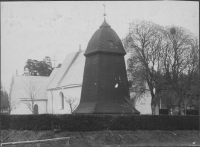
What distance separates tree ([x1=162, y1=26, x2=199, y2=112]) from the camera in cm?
3591

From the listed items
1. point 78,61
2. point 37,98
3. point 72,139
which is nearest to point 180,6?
point 72,139

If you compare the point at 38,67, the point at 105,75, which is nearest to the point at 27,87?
the point at 38,67

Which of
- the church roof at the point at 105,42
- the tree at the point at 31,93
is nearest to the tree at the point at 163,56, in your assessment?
the church roof at the point at 105,42

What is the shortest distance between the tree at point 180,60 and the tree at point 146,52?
0.84m

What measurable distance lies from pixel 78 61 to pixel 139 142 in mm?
24453

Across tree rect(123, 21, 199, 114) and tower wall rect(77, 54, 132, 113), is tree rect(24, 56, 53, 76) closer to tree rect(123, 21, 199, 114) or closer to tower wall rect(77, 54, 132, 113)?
tower wall rect(77, 54, 132, 113)

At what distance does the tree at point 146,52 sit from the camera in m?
36.4

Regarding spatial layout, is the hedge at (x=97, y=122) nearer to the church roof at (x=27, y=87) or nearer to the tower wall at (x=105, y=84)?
the tower wall at (x=105, y=84)

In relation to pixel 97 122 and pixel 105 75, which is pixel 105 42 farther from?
pixel 97 122

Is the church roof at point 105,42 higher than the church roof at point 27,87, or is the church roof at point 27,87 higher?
the church roof at point 105,42

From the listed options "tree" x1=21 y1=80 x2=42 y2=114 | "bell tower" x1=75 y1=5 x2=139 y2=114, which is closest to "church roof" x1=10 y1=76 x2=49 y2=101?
"tree" x1=21 y1=80 x2=42 y2=114

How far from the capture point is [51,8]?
24344 millimetres

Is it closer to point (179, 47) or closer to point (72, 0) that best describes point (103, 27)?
point (179, 47)

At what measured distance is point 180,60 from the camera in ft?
121
